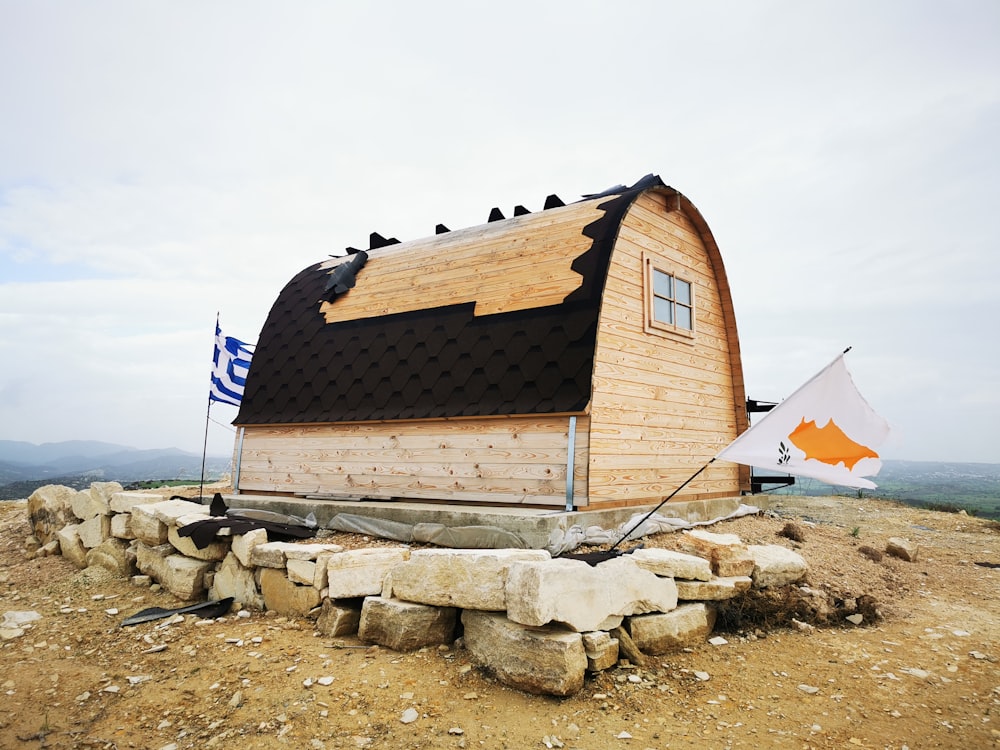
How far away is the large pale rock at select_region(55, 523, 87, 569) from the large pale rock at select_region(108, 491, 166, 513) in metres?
0.69

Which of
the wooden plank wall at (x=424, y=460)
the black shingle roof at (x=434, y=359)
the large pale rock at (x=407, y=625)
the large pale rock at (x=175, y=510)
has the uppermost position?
the black shingle roof at (x=434, y=359)

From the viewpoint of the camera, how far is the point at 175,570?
285 inches

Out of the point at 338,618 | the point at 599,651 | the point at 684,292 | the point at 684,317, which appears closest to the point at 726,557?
the point at 599,651

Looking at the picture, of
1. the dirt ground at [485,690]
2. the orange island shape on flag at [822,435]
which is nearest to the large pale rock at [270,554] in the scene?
the dirt ground at [485,690]

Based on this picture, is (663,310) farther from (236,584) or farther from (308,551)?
(236,584)

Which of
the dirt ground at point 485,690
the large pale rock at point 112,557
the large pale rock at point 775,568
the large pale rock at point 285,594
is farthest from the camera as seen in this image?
the large pale rock at point 112,557

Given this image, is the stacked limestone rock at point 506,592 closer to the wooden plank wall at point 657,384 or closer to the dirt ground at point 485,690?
the dirt ground at point 485,690

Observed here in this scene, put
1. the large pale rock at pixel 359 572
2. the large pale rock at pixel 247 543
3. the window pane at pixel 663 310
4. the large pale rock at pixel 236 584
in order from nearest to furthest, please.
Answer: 1. the large pale rock at pixel 359 572
2. the large pale rock at pixel 236 584
3. the large pale rock at pixel 247 543
4. the window pane at pixel 663 310

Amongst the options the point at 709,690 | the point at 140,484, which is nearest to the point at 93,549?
the point at 140,484

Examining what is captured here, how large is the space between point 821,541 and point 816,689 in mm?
4802

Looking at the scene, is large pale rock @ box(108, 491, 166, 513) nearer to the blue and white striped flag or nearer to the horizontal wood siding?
the blue and white striped flag

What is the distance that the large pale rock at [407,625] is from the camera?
500cm

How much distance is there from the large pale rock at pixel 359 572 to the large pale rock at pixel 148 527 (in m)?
3.61

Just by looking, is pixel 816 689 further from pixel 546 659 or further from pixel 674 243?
pixel 674 243
